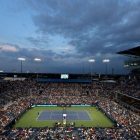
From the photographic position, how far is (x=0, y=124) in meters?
22.8

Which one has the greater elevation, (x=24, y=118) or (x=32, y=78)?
(x=32, y=78)

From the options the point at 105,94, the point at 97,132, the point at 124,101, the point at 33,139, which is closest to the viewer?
the point at 33,139

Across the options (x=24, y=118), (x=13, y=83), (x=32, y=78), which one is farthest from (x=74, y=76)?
(x=24, y=118)

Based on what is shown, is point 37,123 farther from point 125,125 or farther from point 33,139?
point 125,125

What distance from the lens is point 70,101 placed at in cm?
4391

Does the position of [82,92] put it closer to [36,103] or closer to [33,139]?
[36,103]

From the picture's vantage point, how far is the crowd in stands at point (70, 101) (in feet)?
62.5

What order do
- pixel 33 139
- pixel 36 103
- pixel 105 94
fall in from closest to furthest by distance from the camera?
pixel 33 139
pixel 36 103
pixel 105 94

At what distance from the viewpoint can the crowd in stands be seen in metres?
19.0

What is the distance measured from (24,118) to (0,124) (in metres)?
7.02

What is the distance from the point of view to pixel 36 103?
41625mm

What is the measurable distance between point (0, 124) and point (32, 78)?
1684 inches

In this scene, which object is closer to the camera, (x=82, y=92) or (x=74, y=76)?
(x=82, y=92)

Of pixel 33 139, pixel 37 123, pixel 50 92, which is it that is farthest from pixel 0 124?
pixel 50 92
